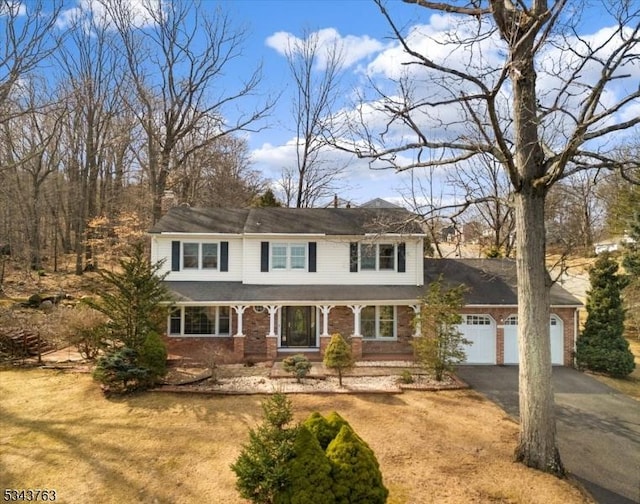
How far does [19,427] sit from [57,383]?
305 cm

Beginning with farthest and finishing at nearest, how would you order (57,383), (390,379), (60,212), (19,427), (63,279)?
1. (60,212)
2. (63,279)
3. (390,379)
4. (57,383)
5. (19,427)

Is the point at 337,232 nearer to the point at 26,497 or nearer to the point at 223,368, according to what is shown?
the point at 223,368

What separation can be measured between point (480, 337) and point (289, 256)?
8309 mm

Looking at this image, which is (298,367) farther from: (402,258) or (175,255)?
(175,255)

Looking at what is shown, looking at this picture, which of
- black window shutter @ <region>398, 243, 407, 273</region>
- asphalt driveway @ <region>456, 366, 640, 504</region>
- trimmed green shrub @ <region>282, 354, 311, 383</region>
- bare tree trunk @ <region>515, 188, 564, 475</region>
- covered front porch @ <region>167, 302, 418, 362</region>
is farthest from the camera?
black window shutter @ <region>398, 243, 407, 273</region>

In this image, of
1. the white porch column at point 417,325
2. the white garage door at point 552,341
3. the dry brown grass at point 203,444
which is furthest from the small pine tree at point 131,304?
the white garage door at point 552,341

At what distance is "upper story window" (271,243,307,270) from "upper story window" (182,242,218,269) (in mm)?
2583

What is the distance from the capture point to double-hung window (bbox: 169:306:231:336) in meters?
16.6

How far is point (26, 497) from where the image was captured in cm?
658

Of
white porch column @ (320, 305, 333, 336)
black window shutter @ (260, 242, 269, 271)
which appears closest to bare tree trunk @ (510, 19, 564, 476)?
white porch column @ (320, 305, 333, 336)

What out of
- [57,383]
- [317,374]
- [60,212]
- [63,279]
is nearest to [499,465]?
[317,374]

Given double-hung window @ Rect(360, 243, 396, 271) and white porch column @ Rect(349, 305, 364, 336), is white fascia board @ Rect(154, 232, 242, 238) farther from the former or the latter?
white porch column @ Rect(349, 305, 364, 336)

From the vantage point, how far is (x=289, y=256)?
1703 cm

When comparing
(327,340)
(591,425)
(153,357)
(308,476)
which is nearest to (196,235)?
(153,357)
